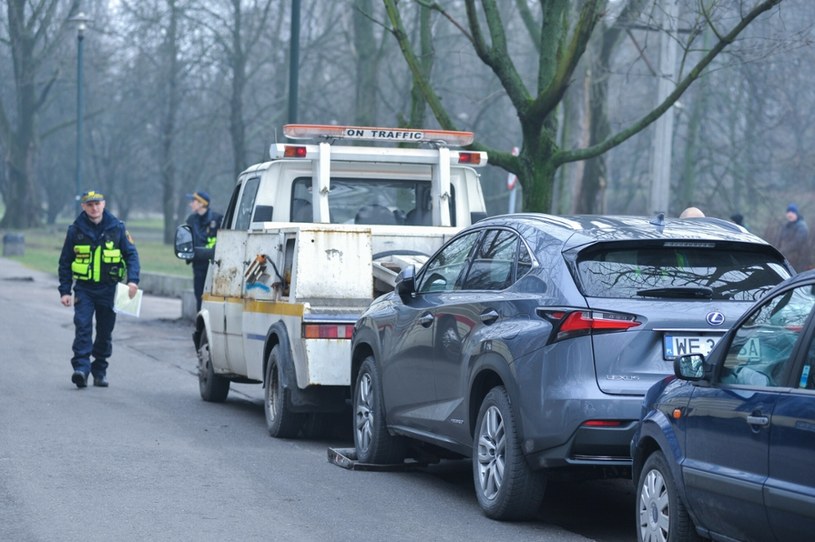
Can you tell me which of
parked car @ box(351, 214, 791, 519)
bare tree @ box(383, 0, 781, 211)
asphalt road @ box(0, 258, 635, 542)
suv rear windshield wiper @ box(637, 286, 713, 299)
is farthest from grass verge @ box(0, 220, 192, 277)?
suv rear windshield wiper @ box(637, 286, 713, 299)

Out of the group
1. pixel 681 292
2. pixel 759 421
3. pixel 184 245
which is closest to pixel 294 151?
pixel 184 245

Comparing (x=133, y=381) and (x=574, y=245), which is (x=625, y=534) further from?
(x=133, y=381)

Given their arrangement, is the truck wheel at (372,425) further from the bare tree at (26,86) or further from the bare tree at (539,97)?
the bare tree at (26,86)

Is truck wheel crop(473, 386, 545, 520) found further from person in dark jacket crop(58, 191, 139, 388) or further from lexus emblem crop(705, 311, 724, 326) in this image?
person in dark jacket crop(58, 191, 139, 388)

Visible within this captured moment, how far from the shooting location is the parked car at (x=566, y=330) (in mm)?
6934

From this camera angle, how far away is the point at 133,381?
14750 millimetres

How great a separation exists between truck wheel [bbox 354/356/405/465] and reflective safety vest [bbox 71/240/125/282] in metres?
4.86

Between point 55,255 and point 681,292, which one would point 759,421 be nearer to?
point 681,292

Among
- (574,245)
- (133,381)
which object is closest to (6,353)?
(133,381)

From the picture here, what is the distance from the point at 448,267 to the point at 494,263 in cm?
74

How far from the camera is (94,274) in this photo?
1382cm

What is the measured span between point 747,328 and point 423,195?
6.84m

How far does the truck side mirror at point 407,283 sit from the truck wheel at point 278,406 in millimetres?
1940

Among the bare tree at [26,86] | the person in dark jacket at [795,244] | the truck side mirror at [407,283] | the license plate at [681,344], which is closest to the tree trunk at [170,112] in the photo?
the bare tree at [26,86]
